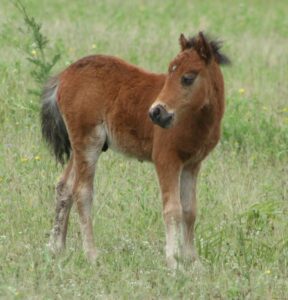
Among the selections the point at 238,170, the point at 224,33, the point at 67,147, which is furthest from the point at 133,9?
the point at 67,147

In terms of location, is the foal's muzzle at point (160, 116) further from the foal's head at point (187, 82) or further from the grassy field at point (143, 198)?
the grassy field at point (143, 198)

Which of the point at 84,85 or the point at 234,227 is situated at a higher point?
the point at 84,85

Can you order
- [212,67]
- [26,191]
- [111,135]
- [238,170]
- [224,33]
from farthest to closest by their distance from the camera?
[224,33], [238,170], [26,191], [111,135], [212,67]

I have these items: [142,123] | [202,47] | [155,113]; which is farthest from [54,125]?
[202,47]

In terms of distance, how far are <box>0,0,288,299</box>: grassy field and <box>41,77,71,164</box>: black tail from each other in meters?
0.58

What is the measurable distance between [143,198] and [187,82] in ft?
5.98

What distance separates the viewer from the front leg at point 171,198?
8523 mm

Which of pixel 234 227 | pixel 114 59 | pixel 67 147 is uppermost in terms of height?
pixel 114 59

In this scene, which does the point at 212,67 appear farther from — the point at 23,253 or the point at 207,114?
the point at 23,253

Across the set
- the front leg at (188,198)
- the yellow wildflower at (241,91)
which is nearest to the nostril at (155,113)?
the front leg at (188,198)

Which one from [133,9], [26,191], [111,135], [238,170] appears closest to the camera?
[111,135]

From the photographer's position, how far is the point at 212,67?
27.8 ft

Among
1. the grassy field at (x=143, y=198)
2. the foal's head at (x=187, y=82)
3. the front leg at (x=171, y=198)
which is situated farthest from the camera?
the front leg at (x=171, y=198)

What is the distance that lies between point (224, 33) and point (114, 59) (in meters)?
8.70
